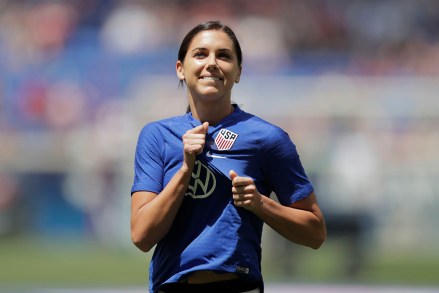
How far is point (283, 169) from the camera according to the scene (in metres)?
3.58

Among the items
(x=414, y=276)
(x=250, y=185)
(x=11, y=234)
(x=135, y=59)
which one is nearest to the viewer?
(x=250, y=185)

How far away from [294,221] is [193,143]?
495mm

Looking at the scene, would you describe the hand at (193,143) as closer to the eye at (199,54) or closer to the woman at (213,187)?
the woman at (213,187)

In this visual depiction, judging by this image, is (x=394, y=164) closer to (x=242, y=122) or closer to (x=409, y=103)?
(x=409, y=103)

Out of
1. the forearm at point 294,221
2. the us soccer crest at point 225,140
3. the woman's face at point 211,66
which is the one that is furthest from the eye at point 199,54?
the forearm at point 294,221

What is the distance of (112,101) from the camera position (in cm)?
1581

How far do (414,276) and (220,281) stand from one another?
9.36 metres

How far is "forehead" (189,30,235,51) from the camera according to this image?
3.59 m

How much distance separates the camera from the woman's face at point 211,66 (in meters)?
3.53

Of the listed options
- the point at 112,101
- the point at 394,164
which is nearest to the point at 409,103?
the point at 394,164

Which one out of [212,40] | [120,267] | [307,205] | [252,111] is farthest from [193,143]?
[252,111]

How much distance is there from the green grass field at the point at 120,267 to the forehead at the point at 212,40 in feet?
26.7

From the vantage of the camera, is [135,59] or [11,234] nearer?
[11,234]

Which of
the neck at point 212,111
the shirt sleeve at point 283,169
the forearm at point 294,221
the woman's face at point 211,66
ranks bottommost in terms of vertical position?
the forearm at point 294,221
